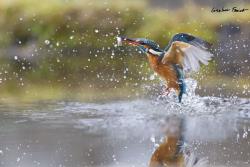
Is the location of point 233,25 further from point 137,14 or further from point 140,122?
point 140,122

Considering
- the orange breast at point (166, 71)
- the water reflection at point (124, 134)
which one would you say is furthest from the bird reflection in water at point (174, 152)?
the orange breast at point (166, 71)

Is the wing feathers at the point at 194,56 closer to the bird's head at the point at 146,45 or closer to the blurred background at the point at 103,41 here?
the bird's head at the point at 146,45

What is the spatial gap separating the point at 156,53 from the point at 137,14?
180 inches

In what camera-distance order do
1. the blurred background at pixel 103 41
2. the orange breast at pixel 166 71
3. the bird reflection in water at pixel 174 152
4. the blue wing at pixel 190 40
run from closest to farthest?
the bird reflection in water at pixel 174 152 < the blue wing at pixel 190 40 < the orange breast at pixel 166 71 < the blurred background at pixel 103 41

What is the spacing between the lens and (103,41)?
827cm

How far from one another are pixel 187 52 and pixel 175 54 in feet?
0.26

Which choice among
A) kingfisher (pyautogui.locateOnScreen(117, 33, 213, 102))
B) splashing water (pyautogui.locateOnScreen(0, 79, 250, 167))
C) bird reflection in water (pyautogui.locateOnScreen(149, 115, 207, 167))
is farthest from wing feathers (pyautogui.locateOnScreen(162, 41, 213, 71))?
bird reflection in water (pyautogui.locateOnScreen(149, 115, 207, 167))

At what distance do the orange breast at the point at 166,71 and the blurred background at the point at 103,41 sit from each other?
25.5 inches

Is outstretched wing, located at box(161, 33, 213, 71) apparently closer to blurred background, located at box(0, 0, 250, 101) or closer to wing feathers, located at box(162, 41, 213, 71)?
wing feathers, located at box(162, 41, 213, 71)

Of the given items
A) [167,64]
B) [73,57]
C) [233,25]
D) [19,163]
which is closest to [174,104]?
[167,64]

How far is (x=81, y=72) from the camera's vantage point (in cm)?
606

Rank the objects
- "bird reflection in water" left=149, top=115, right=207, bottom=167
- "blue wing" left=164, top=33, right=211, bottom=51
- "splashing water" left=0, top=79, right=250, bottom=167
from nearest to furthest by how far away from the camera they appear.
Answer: "bird reflection in water" left=149, top=115, right=207, bottom=167 → "splashing water" left=0, top=79, right=250, bottom=167 → "blue wing" left=164, top=33, right=211, bottom=51

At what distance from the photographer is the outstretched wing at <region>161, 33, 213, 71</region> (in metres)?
4.25

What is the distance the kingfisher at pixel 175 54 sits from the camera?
4254 mm
